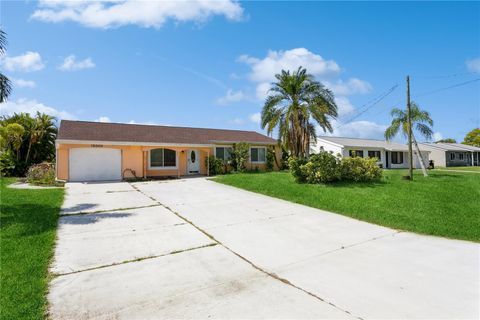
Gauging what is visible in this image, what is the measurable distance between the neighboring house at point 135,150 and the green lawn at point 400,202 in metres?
6.96

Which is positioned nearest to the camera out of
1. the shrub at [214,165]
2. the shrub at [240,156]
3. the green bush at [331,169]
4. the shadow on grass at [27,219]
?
the shadow on grass at [27,219]

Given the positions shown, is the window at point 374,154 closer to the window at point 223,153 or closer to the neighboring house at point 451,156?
the neighboring house at point 451,156

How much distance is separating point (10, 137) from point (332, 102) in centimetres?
2159

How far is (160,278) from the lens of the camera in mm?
4289

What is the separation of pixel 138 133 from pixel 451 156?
43.9 metres

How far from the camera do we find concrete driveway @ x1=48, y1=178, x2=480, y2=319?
347cm

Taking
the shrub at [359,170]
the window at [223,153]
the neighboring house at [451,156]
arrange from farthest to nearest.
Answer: the neighboring house at [451,156] → the window at [223,153] → the shrub at [359,170]

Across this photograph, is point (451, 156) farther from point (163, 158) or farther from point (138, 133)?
point (138, 133)

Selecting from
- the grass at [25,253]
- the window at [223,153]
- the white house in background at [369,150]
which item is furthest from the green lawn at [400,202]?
the white house in background at [369,150]

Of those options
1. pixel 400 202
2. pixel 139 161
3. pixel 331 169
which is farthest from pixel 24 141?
pixel 400 202

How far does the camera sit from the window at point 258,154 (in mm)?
23359

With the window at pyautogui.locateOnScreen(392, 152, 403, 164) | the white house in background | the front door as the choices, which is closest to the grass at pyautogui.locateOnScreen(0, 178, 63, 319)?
the front door

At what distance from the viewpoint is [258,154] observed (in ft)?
77.8

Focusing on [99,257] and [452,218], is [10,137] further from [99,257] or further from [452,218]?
[452,218]
